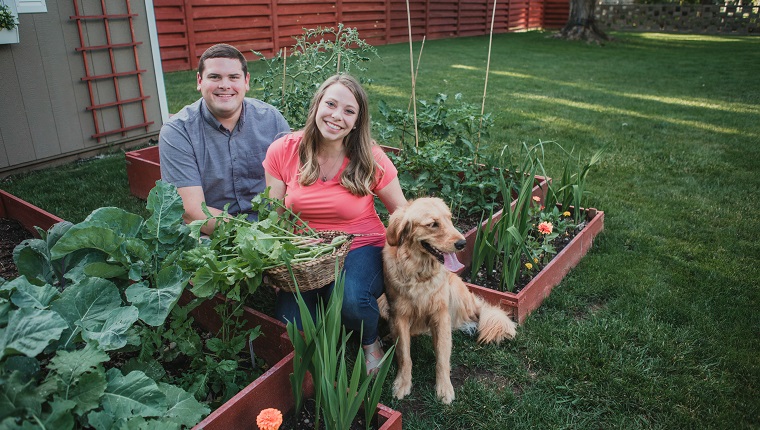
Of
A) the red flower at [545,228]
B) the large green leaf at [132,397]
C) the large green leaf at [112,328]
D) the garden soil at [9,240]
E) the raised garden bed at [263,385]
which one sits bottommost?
the garden soil at [9,240]

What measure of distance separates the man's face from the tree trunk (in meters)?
18.2

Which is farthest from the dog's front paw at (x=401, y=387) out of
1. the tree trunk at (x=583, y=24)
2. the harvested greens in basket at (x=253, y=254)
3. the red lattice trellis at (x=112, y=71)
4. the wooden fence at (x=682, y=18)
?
the wooden fence at (x=682, y=18)

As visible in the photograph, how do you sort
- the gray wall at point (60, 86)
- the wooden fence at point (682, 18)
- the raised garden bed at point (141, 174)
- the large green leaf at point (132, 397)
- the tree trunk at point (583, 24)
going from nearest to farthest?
1. the large green leaf at point (132, 397)
2. the raised garden bed at point (141, 174)
3. the gray wall at point (60, 86)
4. the tree trunk at point (583, 24)
5. the wooden fence at point (682, 18)

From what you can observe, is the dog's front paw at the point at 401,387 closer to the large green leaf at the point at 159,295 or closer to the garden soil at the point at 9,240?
the large green leaf at the point at 159,295

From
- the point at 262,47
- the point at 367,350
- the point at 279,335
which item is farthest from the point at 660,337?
the point at 262,47

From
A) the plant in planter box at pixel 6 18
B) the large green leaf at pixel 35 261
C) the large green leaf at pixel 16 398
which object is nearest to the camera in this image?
the large green leaf at pixel 16 398

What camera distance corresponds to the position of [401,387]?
2.50 meters

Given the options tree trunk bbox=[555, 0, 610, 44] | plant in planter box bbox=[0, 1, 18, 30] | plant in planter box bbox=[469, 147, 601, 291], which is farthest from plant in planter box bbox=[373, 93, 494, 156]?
tree trunk bbox=[555, 0, 610, 44]

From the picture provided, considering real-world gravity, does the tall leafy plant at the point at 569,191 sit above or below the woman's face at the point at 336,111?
below

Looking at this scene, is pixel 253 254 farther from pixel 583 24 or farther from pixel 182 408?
pixel 583 24

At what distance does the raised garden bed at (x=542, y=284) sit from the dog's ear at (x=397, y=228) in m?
0.81

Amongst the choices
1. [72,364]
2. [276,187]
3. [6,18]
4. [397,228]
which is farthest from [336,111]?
[6,18]

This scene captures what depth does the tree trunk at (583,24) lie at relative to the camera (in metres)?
18.6

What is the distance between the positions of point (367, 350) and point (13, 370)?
151cm
